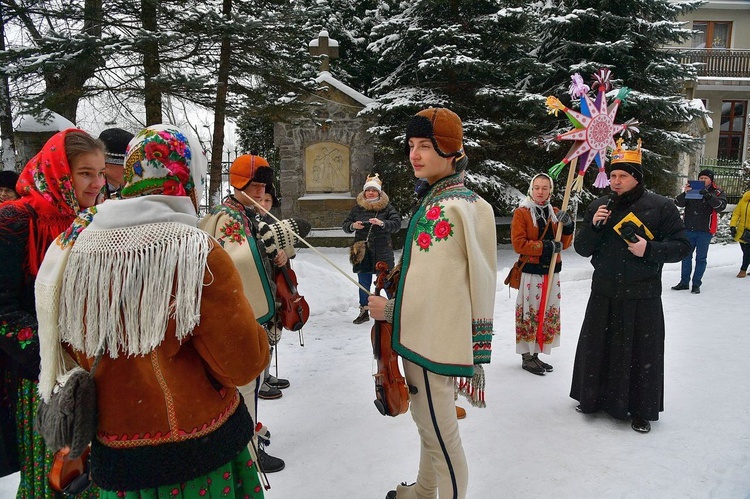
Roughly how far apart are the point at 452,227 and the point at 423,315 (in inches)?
17.4

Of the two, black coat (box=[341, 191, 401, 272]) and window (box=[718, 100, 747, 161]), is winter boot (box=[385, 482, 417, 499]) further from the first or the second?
window (box=[718, 100, 747, 161])

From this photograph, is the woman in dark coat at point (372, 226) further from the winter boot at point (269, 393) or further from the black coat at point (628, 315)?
the black coat at point (628, 315)

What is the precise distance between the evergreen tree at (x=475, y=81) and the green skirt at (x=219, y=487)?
993cm

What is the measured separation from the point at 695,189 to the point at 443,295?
8374 mm

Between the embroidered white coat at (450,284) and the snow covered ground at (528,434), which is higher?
the embroidered white coat at (450,284)

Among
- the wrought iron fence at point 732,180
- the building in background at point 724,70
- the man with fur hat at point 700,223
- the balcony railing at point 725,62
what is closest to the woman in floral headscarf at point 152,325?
the man with fur hat at point 700,223

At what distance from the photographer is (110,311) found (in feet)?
4.96

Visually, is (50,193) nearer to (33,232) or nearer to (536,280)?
(33,232)

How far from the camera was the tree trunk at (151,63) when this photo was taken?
24.2 feet

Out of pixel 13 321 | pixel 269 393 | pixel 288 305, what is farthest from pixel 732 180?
pixel 13 321

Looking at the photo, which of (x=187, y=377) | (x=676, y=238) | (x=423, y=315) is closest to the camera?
(x=187, y=377)

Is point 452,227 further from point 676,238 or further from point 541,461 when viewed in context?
point 676,238

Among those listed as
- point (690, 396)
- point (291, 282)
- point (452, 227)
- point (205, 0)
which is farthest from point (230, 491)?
point (205, 0)

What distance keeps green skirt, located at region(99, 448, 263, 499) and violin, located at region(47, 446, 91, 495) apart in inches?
3.6
